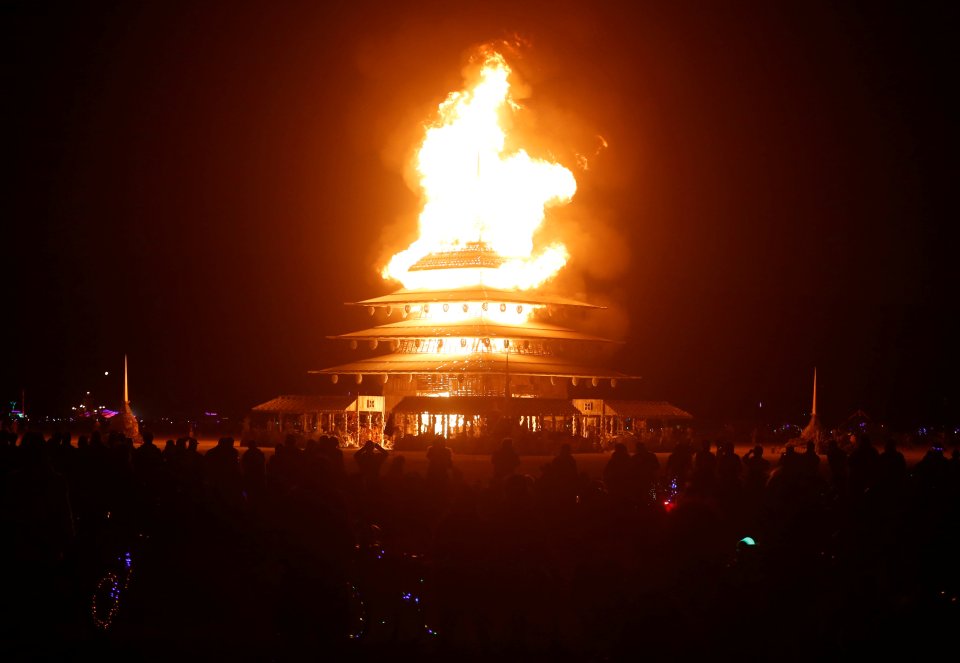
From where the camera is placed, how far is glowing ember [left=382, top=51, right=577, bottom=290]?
6781 cm

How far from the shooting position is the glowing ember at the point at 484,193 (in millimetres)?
67812

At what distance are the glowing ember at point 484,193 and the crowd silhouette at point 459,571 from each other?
49041 millimetres

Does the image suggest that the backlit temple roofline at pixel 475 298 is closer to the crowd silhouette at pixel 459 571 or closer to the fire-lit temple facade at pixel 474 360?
the fire-lit temple facade at pixel 474 360

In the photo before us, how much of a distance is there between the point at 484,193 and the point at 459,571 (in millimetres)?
54818

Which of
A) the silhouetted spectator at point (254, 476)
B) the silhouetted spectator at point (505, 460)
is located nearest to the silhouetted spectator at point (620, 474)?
the silhouetted spectator at point (505, 460)

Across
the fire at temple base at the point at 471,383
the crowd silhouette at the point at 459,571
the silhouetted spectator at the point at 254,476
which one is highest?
the fire at temple base at the point at 471,383

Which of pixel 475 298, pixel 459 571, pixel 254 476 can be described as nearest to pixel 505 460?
pixel 254 476

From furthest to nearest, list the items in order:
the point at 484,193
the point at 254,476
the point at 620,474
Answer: the point at 484,193, the point at 620,474, the point at 254,476

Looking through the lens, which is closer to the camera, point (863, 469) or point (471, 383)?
point (863, 469)

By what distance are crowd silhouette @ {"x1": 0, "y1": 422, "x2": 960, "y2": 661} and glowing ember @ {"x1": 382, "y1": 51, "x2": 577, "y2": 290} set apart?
4904cm

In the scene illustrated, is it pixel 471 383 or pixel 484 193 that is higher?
pixel 484 193

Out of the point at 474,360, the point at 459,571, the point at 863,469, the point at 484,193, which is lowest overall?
the point at 459,571

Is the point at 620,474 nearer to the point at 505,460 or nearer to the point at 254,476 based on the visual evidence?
the point at 505,460

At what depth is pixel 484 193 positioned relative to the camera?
6881cm
